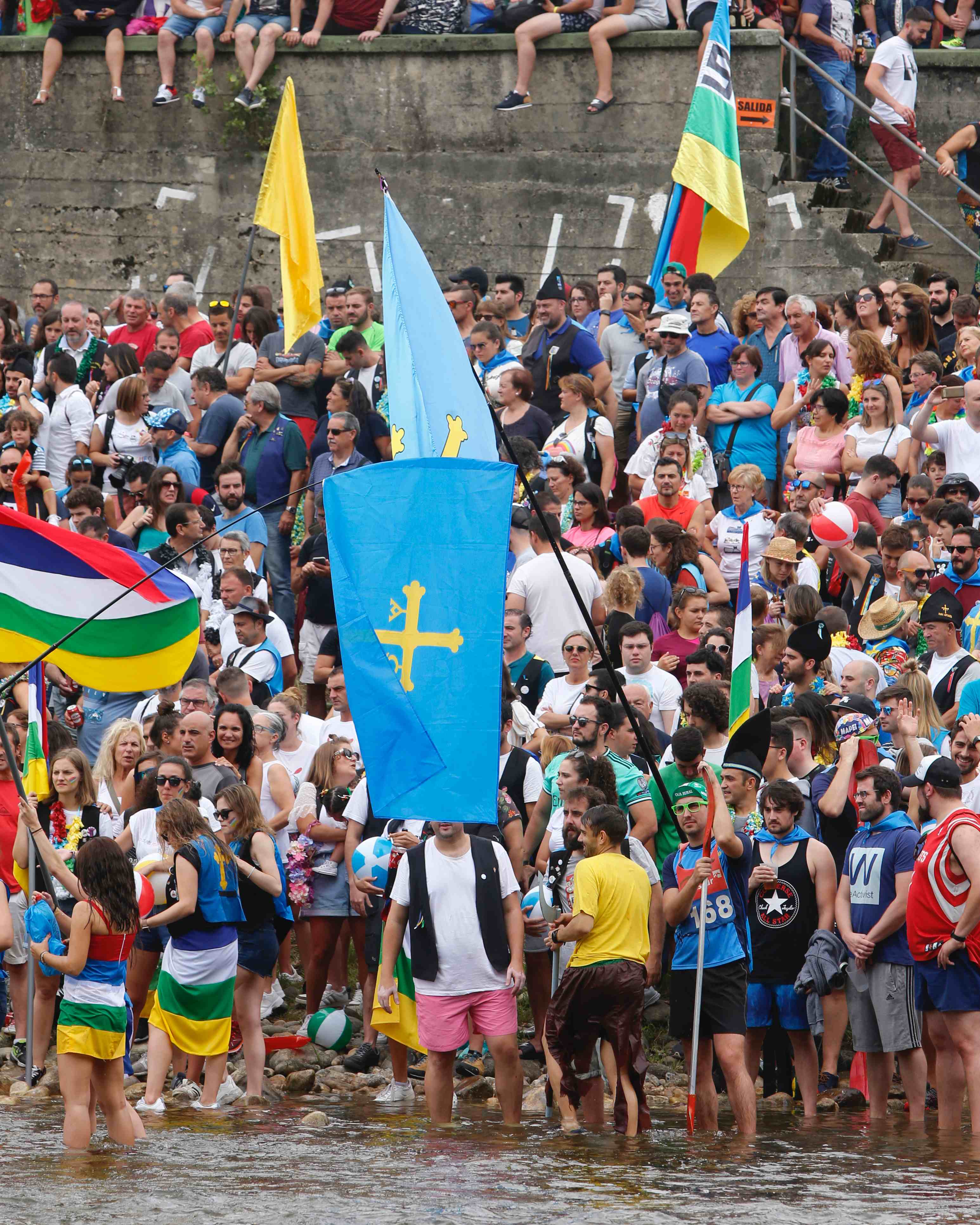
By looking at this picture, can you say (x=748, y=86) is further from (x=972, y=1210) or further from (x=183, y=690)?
(x=972, y=1210)

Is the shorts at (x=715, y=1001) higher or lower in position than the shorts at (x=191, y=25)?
lower

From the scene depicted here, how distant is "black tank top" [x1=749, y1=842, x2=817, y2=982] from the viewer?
9.65 meters

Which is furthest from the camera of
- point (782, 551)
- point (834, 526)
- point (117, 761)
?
point (834, 526)

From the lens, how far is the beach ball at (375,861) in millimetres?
10148

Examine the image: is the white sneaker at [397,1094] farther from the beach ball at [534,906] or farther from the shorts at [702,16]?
the shorts at [702,16]

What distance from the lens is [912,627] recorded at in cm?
1127

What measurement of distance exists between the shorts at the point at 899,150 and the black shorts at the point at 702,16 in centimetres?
189

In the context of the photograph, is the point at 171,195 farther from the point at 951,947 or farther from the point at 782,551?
the point at 951,947

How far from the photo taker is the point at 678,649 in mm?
11688

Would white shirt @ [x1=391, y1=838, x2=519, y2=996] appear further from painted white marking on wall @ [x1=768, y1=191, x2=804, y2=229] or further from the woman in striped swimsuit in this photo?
painted white marking on wall @ [x1=768, y1=191, x2=804, y2=229]

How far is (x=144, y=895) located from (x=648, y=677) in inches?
114

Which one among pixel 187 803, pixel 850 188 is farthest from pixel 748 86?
pixel 187 803

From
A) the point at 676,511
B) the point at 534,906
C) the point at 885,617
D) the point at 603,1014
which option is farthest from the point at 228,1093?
the point at 676,511

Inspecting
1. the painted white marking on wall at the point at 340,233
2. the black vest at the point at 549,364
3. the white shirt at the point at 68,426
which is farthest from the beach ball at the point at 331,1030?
the painted white marking on wall at the point at 340,233
